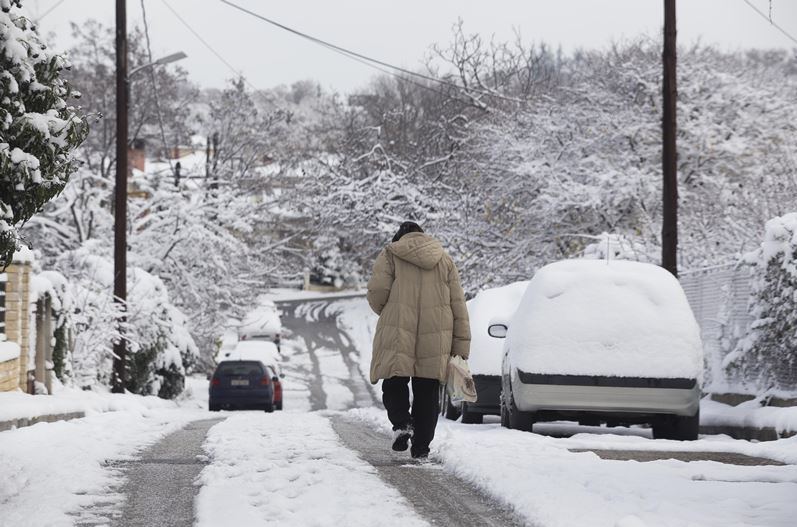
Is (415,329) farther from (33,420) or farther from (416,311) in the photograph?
(33,420)

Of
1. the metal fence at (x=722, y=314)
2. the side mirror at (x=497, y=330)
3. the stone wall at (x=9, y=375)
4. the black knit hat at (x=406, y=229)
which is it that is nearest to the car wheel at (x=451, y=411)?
the side mirror at (x=497, y=330)

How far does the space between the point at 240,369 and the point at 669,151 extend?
490 inches

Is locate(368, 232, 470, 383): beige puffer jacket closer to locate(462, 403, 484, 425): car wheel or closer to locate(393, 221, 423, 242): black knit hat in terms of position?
locate(393, 221, 423, 242): black knit hat

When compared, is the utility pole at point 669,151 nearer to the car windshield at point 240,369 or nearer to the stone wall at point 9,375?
the stone wall at point 9,375

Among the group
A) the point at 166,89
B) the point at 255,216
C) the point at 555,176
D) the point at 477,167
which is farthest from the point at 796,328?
the point at 166,89

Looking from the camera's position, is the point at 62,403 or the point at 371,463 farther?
the point at 62,403

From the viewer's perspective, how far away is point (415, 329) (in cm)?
983

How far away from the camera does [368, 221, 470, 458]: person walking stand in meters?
9.74

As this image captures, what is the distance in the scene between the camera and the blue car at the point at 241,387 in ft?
96.4

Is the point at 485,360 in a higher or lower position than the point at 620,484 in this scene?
higher

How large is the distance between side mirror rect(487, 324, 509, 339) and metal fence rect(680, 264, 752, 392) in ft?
11.3

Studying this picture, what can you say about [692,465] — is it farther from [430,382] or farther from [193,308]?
[193,308]

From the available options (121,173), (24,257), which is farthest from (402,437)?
(121,173)

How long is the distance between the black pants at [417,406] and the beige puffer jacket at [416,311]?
0.46 ft
